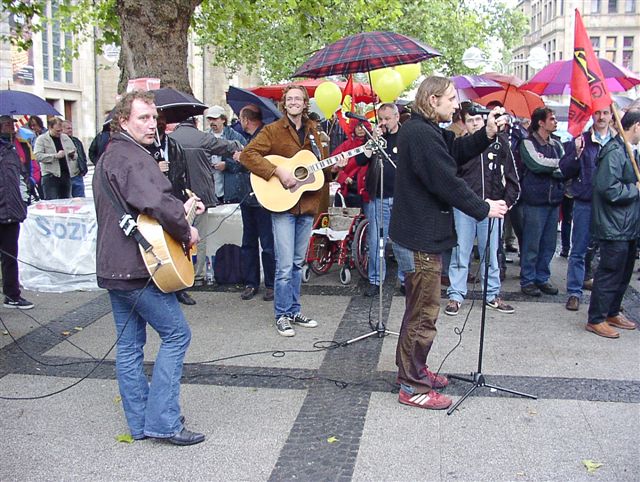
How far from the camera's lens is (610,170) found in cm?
577

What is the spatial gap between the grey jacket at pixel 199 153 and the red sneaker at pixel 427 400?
3.03m

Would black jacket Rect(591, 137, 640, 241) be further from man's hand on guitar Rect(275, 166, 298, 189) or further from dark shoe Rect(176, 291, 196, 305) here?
dark shoe Rect(176, 291, 196, 305)

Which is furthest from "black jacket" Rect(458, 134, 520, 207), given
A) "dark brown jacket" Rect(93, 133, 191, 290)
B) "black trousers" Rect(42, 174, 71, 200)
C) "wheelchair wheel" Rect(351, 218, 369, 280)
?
"black trousers" Rect(42, 174, 71, 200)

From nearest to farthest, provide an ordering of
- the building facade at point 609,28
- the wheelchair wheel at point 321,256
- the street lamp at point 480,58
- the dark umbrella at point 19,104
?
the wheelchair wheel at point 321,256
the dark umbrella at point 19,104
the street lamp at point 480,58
the building facade at point 609,28

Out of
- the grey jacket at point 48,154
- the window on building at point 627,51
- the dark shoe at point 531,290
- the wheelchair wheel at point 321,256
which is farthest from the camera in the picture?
the window on building at point 627,51

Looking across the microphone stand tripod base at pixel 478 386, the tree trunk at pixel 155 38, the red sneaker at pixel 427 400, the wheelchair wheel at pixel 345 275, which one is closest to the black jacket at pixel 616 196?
the microphone stand tripod base at pixel 478 386

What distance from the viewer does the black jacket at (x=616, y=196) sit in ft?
18.9

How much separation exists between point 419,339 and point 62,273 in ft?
16.1

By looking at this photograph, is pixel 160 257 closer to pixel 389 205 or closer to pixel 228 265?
pixel 389 205

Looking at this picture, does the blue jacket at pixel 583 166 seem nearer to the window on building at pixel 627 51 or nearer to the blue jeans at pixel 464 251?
the blue jeans at pixel 464 251

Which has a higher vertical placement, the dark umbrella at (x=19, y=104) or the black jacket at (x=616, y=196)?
the dark umbrella at (x=19, y=104)

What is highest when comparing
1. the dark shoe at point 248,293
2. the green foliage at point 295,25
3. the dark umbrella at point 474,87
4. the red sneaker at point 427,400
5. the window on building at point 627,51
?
the window on building at point 627,51

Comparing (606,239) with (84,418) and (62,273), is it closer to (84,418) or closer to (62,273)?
(84,418)

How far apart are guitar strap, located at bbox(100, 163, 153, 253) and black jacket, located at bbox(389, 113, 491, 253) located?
162 centimetres
